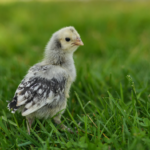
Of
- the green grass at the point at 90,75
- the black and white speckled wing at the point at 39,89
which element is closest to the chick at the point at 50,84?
the black and white speckled wing at the point at 39,89

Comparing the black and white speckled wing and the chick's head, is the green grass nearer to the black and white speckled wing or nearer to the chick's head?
the black and white speckled wing

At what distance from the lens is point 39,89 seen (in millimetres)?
2273

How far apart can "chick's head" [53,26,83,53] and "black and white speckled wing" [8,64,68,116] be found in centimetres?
38

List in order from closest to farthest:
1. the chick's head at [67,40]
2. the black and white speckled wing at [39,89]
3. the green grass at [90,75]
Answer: the green grass at [90,75]
the black and white speckled wing at [39,89]
the chick's head at [67,40]

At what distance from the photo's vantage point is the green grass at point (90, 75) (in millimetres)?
2043

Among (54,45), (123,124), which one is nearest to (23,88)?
(54,45)

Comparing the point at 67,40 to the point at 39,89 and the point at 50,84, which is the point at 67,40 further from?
the point at 39,89

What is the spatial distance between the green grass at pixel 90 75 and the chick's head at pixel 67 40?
621 mm

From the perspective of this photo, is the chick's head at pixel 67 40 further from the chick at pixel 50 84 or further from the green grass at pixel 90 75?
the green grass at pixel 90 75

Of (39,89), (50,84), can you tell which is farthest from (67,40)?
(39,89)

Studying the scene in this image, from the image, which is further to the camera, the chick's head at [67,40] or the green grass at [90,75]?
the chick's head at [67,40]

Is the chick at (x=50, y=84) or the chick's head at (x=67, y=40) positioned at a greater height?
the chick's head at (x=67, y=40)

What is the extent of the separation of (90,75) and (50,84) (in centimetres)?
105

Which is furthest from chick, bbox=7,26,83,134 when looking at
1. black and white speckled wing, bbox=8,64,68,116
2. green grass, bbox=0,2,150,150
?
green grass, bbox=0,2,150,150
